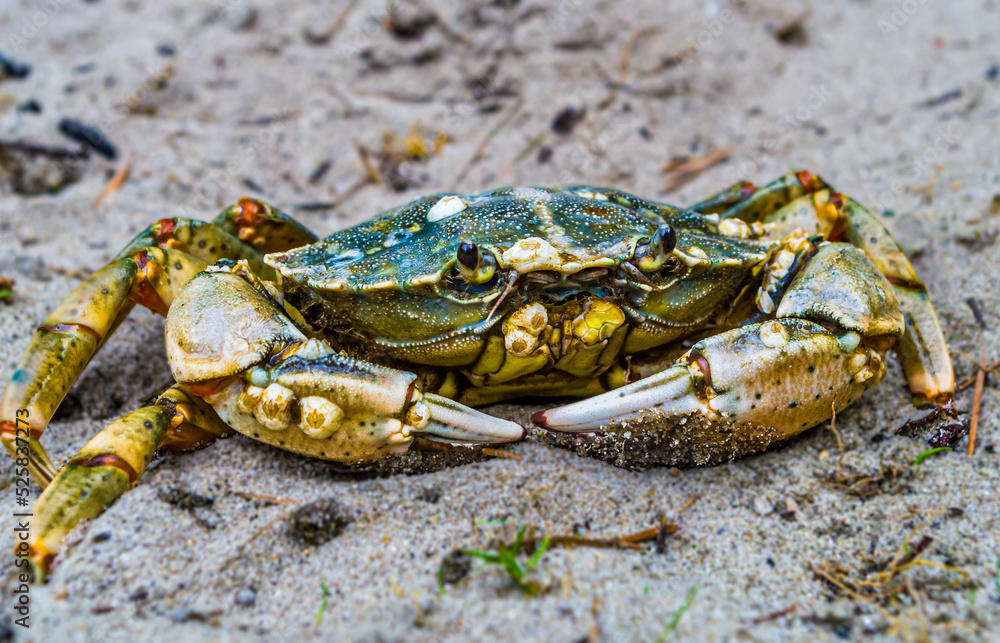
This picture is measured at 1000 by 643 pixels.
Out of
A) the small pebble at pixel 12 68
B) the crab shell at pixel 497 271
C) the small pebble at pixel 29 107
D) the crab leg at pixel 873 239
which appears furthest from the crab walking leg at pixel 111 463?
the small pebble at pixel 12 68

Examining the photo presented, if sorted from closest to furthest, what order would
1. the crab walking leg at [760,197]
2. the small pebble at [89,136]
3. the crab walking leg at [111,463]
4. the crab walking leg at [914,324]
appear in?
1. the crab walking leg at [111,463]
2. the crab walking leg at [914,324]
3. the crab walking leg at [760,197]
4. the small pebble at [89,136]

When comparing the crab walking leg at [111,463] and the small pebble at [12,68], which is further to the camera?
the small pebble at [12,68]

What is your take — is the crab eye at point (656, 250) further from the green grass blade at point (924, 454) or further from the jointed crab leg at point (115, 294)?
the jointed crab leg at point (115, 294)

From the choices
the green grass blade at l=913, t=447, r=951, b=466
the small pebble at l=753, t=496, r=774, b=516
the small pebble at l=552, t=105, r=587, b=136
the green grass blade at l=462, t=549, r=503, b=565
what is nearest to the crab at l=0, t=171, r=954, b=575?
the small pebble at l=753, t=496, r=774, b=516

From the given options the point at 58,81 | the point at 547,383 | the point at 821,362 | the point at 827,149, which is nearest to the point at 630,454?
the point at 547,383

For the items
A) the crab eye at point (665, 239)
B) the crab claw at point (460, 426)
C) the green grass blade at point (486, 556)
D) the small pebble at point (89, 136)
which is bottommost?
the small pebble at point (89, 136)

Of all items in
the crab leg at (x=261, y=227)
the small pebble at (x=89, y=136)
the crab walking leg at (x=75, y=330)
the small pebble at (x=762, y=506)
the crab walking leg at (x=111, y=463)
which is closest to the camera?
the crab walking leg at (x=111, y=463)

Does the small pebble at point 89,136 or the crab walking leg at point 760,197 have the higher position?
the crab walking leg at point 760,197
